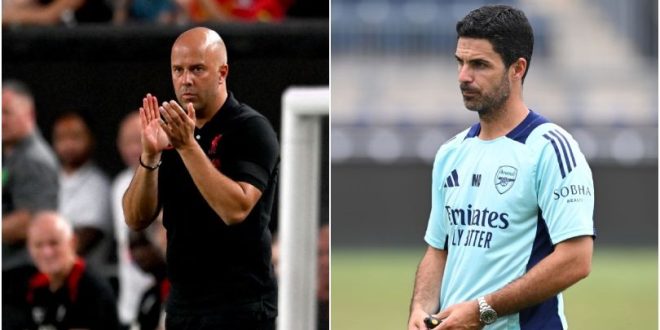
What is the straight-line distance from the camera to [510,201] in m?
2.41

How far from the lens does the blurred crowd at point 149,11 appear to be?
4449mm

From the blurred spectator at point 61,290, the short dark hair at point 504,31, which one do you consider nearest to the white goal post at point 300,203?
the blurred spectator at point 61,290

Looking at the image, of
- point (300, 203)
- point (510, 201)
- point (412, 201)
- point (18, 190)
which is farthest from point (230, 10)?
point (412, 201)

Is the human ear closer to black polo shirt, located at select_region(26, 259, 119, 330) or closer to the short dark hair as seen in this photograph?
the short dark hair

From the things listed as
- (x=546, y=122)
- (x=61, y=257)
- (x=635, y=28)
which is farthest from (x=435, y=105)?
(x=546, y=122)

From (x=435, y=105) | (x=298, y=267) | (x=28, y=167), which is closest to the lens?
(x=298, y=267)

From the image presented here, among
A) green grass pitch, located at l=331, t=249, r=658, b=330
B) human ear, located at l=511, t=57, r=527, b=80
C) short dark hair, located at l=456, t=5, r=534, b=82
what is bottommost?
Result: green grass pitch, located at l=331, t=249, r=658, b=330

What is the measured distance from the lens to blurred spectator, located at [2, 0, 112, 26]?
16.1 feet

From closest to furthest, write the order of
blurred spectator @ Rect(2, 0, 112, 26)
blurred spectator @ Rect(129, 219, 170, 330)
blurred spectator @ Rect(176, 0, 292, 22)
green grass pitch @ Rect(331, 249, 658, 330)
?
blurred spectator @ Rect(129, 219, 170, 330), blurred spectator @ Rect(176, 0, 292, 22), blurred spectator @ Rect(2, 0, 112, 26), green grass pitch @ Rect(331, 249, 658, 330)

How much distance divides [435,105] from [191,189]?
15.0 metres

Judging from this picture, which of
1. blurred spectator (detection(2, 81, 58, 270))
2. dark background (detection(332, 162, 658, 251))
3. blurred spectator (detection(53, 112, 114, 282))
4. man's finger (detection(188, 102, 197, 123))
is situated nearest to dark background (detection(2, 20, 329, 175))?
blurred spectator (detection(53, 112, 114, 282))

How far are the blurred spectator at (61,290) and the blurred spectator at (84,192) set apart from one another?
0.44 ft

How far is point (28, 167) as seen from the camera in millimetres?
4195

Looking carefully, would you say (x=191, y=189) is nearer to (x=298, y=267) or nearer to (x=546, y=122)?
(x=546, y=122)
